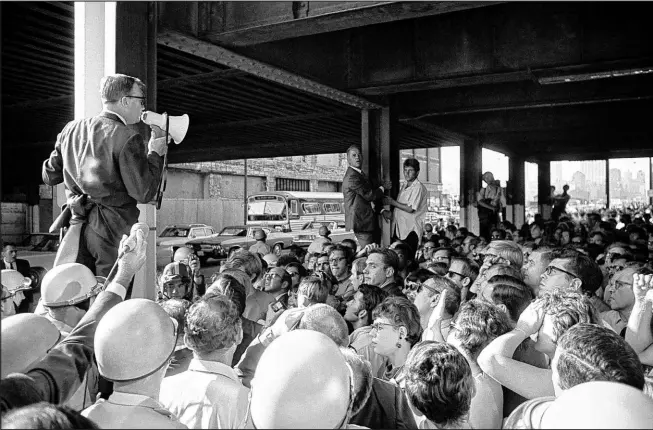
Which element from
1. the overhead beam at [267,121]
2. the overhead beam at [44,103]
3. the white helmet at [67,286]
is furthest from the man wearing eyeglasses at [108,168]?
the overhead beam at [267,121]

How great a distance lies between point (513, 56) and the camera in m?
8.30

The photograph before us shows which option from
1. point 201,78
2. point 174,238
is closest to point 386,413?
point 201,78

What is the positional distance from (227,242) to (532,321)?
1666 cm

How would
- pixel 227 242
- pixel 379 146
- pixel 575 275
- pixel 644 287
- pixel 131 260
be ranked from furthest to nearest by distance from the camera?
pixel 227 242, pixel 379 146, pixel 575 275, pixel 644 287, pixel 131 260

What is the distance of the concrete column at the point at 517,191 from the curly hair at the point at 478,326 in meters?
21.0

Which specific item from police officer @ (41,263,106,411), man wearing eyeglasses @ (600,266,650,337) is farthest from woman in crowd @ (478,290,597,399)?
police officer @ (41,263,106,411)

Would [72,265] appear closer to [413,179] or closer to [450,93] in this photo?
[413,179]

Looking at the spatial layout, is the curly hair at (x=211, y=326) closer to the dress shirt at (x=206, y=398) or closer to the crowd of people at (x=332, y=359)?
the crowd of people at (x=332, y=359)

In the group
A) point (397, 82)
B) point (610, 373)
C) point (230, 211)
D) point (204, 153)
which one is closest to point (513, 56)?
point (397, 82)

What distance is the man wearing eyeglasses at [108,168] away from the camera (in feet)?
12.0

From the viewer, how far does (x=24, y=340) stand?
6.57ft

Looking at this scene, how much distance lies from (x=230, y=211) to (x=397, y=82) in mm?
29081

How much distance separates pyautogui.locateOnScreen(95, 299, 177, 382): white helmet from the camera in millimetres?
2039

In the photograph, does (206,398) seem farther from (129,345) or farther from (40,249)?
(40,249)
